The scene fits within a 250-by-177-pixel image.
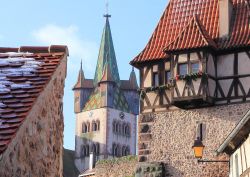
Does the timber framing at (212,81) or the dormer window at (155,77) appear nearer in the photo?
the timber framing at (212,81)

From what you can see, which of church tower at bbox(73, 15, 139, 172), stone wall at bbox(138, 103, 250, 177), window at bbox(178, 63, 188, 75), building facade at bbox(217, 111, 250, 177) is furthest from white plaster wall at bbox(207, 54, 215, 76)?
church tower at bbox(73, 15, 139, 172)

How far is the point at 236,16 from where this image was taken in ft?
82.5

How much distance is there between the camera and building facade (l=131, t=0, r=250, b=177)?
23.6 meters

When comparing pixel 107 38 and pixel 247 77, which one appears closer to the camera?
pixel 247 77

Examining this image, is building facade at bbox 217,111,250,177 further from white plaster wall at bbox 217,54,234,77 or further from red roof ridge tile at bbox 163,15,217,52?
red roof ridge tile at bbox 163,15,217,52

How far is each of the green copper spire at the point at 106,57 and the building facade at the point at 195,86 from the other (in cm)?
7035

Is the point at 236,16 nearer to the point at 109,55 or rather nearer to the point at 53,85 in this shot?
the point at 53,85

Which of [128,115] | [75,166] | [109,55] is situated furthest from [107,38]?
[75,166]

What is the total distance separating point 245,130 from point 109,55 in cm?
8148

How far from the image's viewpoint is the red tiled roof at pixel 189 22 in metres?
24.4

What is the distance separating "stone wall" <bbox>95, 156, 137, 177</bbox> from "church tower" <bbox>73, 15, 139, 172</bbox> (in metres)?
52.2

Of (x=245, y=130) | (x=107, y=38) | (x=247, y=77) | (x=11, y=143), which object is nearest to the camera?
(x=11, y=143)

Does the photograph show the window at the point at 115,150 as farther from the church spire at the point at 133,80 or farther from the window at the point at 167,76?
the window at the point at 167,76

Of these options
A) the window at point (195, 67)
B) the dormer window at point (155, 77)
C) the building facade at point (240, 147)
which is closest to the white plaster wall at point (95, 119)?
the dormer window at point (155, 77)
